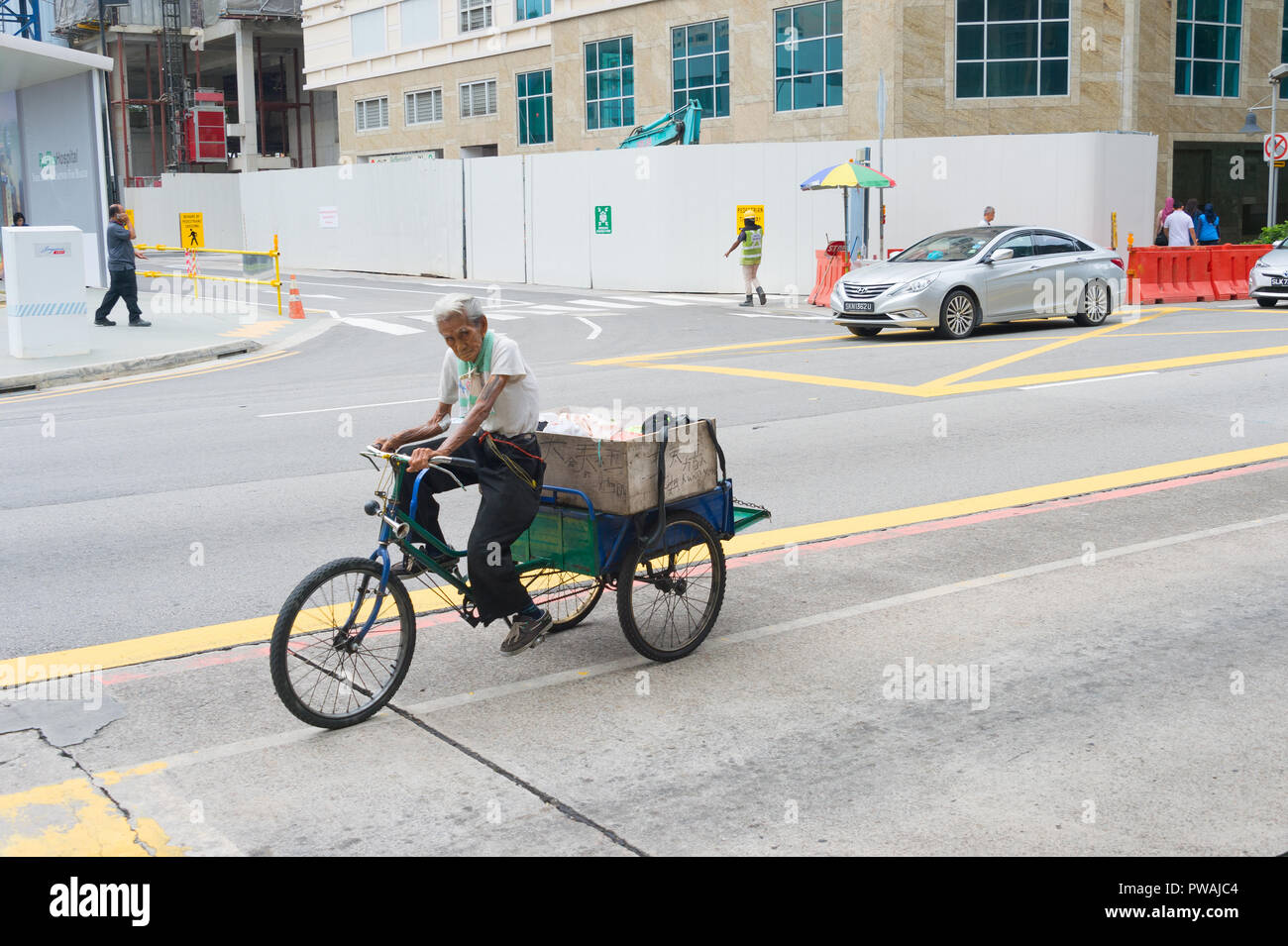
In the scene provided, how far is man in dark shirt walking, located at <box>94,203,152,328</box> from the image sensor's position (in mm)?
20594

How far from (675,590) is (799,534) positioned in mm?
2264

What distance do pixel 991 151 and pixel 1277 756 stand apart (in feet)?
81.0

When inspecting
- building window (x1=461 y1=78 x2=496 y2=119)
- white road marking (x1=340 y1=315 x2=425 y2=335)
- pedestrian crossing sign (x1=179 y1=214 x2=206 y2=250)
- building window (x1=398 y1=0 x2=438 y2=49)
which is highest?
building window (x1=398 y1=0 x2=438 y2=49)

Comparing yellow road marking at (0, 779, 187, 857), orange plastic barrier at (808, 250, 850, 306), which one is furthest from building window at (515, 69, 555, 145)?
yellow road marking at (0, 779, 187, 857)

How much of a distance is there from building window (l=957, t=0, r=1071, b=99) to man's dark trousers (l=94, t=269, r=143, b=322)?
A: 71.7ft

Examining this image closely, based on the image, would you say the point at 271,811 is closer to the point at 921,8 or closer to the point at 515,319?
the point at 515,319

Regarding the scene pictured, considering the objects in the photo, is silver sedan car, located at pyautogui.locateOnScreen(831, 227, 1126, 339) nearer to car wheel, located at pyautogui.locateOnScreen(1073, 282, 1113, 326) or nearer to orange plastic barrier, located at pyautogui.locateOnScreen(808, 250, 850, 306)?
car wheel, located at pyautogui.locateOnScreen(1073, 282, 1113, 326)

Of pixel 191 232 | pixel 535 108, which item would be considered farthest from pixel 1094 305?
pixel 535 108

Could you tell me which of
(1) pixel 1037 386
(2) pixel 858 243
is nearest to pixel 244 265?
(2) pixel 858 243

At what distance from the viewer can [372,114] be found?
5931 cm

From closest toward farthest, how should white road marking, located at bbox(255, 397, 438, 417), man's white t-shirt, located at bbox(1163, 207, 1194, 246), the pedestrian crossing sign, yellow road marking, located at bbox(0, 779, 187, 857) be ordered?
yellow road marking, located at bbox(0, 779, 187, 857), white road marking, located at bbox(255, 397, 438, 417), man's white t-shirt, located at bbox(1163, 207, 1194, 246), the pedestrian crossing sign

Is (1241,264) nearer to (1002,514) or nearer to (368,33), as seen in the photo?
(1002,514)

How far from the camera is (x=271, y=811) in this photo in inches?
180

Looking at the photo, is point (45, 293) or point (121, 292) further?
point (121, 292)
